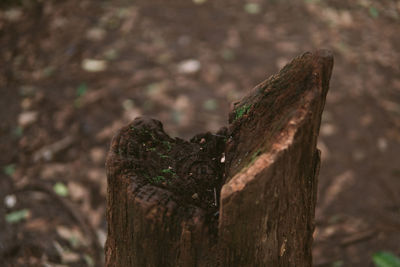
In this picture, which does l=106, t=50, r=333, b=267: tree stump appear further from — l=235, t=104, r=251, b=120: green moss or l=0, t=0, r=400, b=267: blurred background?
l=0, t=0, r=400, b=267: blurred background

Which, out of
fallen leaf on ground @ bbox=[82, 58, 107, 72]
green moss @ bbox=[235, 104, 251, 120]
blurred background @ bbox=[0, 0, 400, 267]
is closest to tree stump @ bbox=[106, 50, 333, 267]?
green moss @ bbox=[235, 104, 251, 120]

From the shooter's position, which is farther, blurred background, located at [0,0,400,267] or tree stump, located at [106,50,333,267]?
blurred background, located at [0,0,400,267]

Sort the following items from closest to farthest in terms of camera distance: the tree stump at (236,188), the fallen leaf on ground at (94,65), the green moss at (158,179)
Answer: the tree stump at (236,188)
the green moss at (158,179)
the fallen leaf on ground at (94,65)

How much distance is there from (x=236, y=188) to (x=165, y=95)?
116 inches

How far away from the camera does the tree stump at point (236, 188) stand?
2.87 ft

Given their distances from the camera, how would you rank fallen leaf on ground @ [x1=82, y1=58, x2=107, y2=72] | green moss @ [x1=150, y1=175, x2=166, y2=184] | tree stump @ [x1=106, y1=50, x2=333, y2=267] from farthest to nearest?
fallen leaf on ground @ [x1=82, y1=58, x2=107, y2=72] < green moss @ [x1=150, y1=175, x2=166, y2=184] < tree stump @ [x1=106, y1=50, x2=333, y2=267]

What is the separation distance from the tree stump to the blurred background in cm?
171

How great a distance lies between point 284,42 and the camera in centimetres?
441

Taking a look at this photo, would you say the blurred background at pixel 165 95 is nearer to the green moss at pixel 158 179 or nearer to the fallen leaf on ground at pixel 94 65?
the fallen leaf on ground at pixel 94 65

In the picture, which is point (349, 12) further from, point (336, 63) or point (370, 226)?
point (370, 226)

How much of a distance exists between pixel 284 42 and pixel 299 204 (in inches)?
146

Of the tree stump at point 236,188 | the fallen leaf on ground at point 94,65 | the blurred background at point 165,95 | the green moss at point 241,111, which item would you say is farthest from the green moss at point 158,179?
the fallen leaf on ground at point 94,65

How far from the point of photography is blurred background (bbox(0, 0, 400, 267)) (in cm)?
277

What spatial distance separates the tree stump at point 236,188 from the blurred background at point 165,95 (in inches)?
67.3
